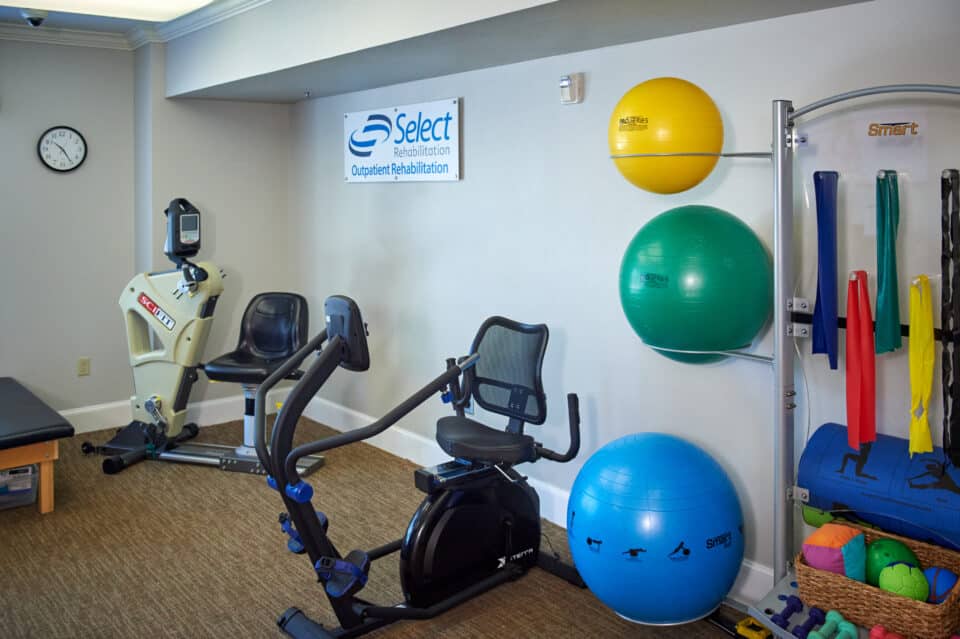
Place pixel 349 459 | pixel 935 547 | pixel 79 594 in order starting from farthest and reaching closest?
pixel 349 459
pixel 79 594
pixel 935 547

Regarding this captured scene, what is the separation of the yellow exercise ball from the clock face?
12.1ft

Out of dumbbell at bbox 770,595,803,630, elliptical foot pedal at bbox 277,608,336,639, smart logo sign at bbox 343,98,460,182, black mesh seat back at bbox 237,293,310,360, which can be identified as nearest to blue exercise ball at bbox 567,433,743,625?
dumbbell at bbox 770,595,803,630

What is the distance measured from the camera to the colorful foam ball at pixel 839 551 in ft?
7.88

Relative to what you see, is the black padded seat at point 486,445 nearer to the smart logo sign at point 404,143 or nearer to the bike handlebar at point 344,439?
the bike handlebar at point 344,439

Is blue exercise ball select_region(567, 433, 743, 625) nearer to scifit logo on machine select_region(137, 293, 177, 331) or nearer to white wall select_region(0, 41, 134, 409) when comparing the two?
scifit logo on machine select_region(137, 293, 177, 331)

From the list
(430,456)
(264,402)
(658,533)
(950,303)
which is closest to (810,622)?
(658,533)

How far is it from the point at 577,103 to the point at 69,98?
3.22 metres

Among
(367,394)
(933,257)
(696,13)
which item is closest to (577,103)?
(696,13)

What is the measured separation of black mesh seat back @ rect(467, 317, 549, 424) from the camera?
10.8 ft

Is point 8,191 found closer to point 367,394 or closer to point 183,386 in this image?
point 183,386

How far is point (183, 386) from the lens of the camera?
480 cm

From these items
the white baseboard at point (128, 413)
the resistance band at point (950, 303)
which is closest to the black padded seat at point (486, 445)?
the resistance band at point (950, 303)

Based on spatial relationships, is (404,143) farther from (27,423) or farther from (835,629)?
(835,629)

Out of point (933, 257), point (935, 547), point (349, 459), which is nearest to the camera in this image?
point (935, 547)
